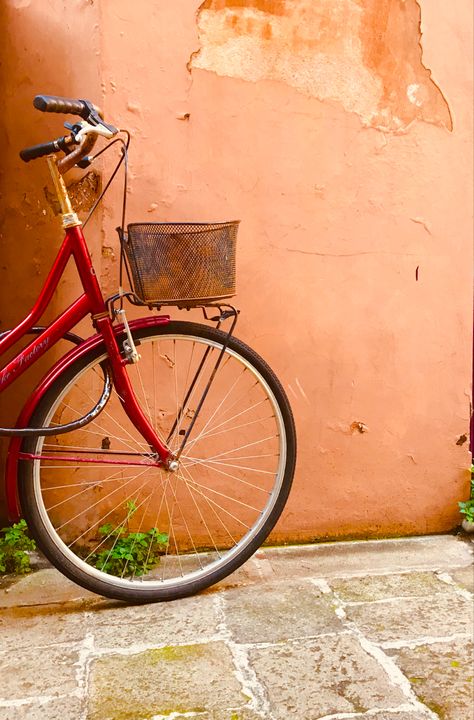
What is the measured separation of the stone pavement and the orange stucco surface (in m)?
0.47

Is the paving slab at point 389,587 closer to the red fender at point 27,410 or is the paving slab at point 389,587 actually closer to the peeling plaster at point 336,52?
the red fender at point 27,410

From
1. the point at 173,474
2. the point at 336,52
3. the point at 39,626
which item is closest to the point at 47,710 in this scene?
the point at 39,626

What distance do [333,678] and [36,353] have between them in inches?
59.3

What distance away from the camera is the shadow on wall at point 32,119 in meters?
2.79

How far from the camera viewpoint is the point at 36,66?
2799mm

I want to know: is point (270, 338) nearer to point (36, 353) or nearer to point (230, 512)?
point (230, 512)

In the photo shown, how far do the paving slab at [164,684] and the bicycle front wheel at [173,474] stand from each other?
0.42 meters

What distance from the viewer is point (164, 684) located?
2.15 metres

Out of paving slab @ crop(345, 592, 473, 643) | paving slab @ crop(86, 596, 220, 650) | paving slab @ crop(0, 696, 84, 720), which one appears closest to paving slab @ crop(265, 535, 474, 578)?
paving slab @ crop(345, 592, 473, 643)

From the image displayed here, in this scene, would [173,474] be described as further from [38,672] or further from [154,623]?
[38,672]

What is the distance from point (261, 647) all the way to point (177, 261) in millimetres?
1366

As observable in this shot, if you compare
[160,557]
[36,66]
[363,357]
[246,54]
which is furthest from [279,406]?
[36,66]

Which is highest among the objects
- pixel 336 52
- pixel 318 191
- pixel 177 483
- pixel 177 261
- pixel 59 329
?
pixel 336 52

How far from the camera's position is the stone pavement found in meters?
2.06
